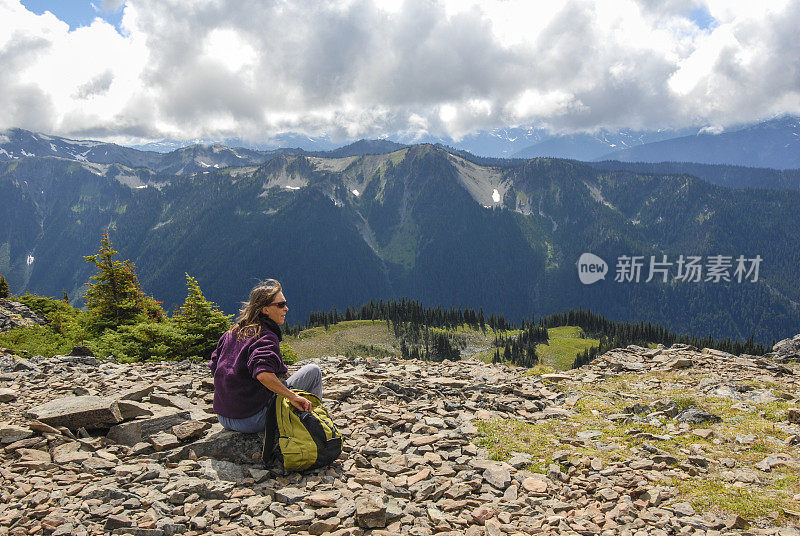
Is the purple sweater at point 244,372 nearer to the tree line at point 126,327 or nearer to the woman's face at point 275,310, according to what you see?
the woman's face at point 275,310

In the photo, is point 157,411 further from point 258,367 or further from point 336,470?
point 336,470

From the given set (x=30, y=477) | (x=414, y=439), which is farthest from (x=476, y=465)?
(x=30, y=477)

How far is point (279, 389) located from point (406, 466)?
299 cm

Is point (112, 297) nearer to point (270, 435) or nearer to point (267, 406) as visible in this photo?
point (267, 406)

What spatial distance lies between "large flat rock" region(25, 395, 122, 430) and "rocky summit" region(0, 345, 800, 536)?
3 centimetres

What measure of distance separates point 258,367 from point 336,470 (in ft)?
8.34

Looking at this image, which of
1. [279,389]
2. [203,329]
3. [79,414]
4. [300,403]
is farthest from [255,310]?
Result: [203,329]

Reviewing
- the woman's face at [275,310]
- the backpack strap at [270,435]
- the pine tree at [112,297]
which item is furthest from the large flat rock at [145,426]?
the pine tree at [112,297]

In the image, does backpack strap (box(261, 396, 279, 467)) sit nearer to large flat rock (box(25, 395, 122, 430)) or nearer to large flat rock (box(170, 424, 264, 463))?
large flat rock (box(170, 424, 264, 463))

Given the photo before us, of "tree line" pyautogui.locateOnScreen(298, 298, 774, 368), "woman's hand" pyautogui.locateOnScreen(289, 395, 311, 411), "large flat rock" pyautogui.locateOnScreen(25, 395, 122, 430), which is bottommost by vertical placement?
"tree line" pyautogui.locateOnScreen(298, 298, 774, 368)

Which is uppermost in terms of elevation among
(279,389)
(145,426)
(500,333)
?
(279,389)

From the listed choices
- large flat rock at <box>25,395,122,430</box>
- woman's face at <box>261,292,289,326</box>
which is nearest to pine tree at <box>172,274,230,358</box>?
large flat rock at <box>25,395,122,430</box>

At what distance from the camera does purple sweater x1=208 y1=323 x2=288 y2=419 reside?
7484 millimetres

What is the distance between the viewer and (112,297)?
28.2 metres
